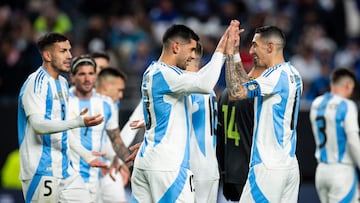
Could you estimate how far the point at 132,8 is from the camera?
2120cm

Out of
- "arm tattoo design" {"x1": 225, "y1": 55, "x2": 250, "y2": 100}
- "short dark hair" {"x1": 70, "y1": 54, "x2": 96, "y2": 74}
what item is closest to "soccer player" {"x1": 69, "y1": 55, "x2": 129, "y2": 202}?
"short dark hair" {"x1": 70, "y1": 54, "x2": 96, "y2": 74}

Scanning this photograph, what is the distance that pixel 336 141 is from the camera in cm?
1385

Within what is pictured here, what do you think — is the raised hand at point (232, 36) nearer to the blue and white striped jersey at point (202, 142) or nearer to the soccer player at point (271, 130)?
the soccer player at point (271, 130)

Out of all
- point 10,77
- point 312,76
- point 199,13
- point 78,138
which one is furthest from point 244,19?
point 78,138

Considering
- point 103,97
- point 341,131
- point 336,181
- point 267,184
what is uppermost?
point 103,97

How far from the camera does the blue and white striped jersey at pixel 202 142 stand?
10688 millimetres

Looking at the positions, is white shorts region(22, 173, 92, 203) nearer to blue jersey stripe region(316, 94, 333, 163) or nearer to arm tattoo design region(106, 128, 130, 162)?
arm tattoo design region(106, 128, 130, 162)

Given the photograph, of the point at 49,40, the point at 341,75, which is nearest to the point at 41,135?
the point at 49,40

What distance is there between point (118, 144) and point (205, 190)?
1969mm

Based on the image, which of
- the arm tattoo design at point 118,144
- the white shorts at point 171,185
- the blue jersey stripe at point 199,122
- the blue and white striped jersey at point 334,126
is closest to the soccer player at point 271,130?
the blue jersey stripe at point 199,122

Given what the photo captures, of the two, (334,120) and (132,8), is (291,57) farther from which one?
(334,120)

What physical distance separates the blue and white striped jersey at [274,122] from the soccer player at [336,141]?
11.7 feet

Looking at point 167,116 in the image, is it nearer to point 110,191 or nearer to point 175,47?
point 175,47

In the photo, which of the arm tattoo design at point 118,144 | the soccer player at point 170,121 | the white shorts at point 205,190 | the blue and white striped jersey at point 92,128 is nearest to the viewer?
the soccer player at point 170,121
